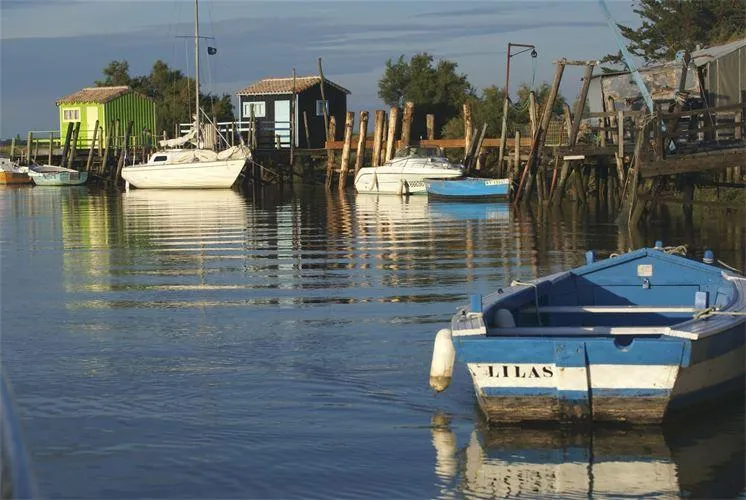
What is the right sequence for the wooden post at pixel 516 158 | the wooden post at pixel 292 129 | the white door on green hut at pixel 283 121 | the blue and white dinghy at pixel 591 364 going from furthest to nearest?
the white door on green hut at pixel 283 121
the wooden post at pixel 292 129
the wooden post at pixel 516 158
the blue and white dinghy at pixel 591 364

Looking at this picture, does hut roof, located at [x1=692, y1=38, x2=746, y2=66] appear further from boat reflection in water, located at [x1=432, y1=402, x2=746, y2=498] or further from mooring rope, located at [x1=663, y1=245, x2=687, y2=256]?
boat reflection in water, located at [x1=432, y1=402, x2=746, y2=498]

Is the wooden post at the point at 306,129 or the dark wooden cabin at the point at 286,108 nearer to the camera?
the wooden post at the point at 306,129

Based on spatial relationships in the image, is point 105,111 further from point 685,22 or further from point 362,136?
point 685,22

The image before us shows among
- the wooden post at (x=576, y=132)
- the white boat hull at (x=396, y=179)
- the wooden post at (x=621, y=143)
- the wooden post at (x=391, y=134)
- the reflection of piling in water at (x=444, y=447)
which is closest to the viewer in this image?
the reflection of piling in water at (x=444, y=447)

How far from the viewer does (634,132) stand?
29609mm

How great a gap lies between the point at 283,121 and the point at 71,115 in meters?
15.3

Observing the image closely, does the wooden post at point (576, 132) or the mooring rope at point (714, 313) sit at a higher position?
the wooden post at point (576, 132)

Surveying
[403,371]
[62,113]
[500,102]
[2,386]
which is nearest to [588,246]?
[403,371]

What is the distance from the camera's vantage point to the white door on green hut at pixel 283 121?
5934 centimetres

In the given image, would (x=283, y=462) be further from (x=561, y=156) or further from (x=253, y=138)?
(x=253, y=138)

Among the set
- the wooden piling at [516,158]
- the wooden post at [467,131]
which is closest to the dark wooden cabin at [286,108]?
the wooden post at [467,131]

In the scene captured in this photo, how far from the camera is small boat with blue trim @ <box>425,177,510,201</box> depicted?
36781 mm

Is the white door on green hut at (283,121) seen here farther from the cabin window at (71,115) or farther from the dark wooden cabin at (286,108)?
the cabin window at (71,115)

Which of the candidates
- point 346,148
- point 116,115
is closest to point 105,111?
point 116,115
